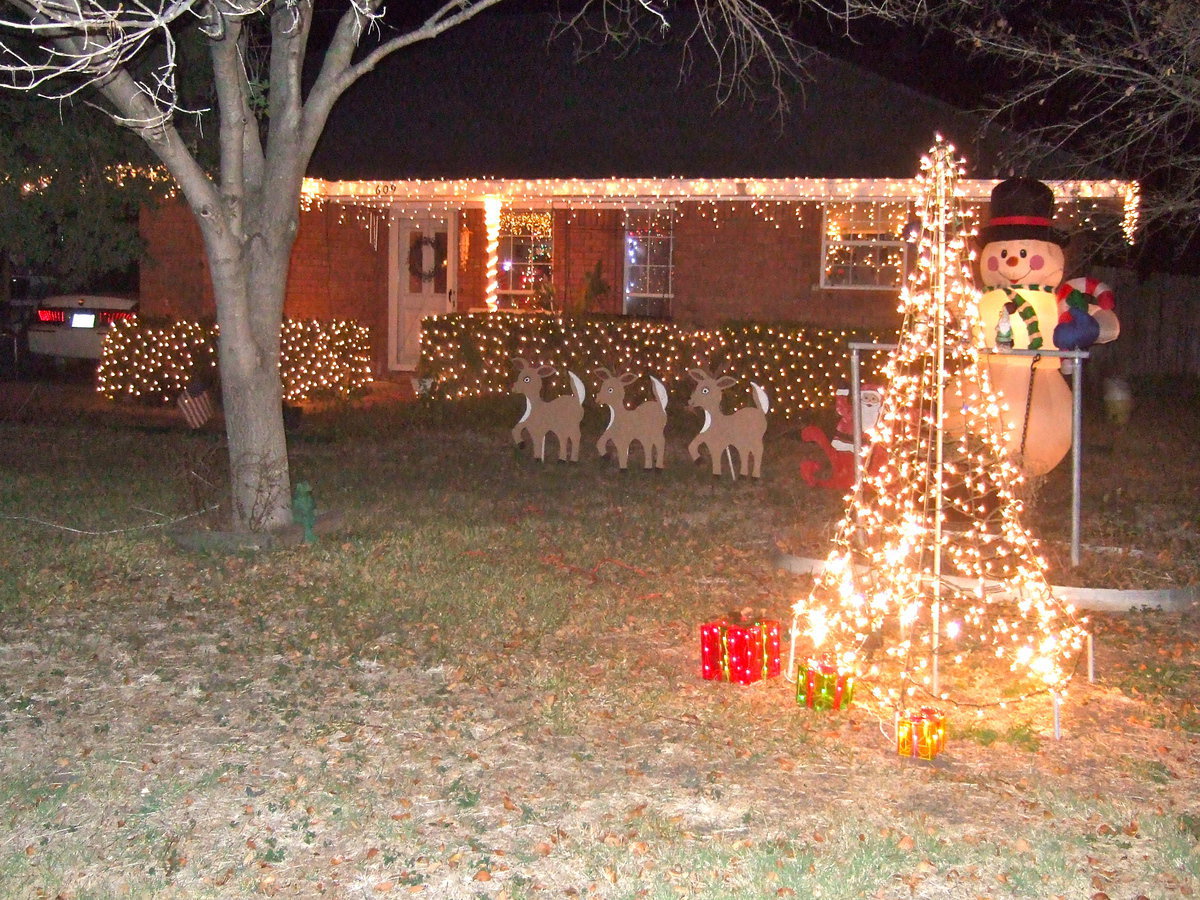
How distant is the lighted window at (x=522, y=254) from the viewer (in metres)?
18.2

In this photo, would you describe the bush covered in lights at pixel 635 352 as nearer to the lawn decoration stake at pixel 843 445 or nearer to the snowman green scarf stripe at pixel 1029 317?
the lawn decoration stake at pixel 843 445

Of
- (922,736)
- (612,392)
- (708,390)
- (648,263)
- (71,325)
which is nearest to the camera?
(922,736)

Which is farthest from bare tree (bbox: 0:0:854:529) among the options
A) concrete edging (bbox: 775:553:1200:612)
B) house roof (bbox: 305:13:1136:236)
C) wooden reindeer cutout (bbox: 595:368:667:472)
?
house roof (bbox: 305:13:1136:236)

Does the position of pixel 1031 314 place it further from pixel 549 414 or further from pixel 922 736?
pixel 922 736

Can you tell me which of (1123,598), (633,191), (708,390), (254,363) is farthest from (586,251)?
(1123,598)

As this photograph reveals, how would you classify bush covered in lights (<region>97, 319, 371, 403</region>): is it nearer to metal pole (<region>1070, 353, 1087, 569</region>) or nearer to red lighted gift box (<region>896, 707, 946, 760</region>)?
metal pole (<region>1070, 353, 1087, 569</region>)

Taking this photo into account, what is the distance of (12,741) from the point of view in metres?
5.46

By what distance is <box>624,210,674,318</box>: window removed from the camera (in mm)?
17188

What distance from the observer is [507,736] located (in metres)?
5.55

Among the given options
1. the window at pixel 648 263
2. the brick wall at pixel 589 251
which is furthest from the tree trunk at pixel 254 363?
the window at pixel 648 263

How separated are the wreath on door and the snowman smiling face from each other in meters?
10.5

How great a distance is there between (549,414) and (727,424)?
1799mm

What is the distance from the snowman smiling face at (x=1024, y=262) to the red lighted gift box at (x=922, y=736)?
5059 millimetres

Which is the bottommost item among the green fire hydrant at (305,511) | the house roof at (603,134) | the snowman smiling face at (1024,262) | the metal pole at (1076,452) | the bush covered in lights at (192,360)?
the green fire hydrant at (305,511)
